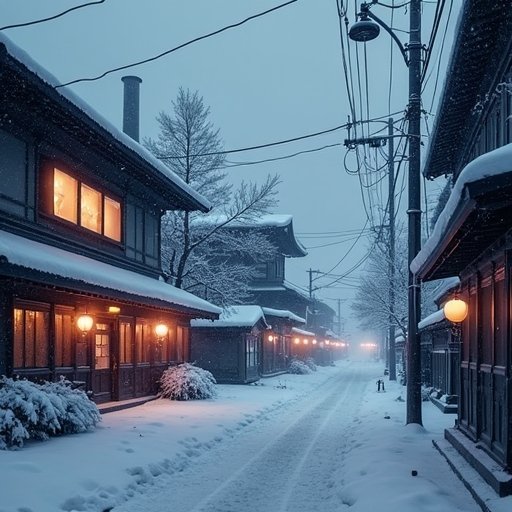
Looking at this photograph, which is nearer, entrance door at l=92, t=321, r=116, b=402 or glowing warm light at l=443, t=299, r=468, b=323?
glowing warm light at l=443, t=299, r=468, b=323

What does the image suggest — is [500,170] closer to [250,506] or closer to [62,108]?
[250,506]

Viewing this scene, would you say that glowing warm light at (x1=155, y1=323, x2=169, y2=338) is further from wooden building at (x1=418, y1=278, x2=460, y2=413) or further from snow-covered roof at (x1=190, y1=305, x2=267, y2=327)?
snow-covered roof at (x1=190, y1=305, x2=267, y2=327)

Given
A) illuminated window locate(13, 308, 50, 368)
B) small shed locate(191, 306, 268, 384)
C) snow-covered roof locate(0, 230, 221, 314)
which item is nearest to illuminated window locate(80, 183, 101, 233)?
snow-covered roof locate(0, 230, 221, 314)

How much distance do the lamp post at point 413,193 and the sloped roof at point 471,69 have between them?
2.12 ft

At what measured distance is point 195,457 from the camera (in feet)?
39.2

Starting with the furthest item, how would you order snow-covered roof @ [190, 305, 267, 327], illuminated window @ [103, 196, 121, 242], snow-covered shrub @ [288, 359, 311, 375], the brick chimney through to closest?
snow-covered shrub @ [288, 359, 311, 375], snow-covered roof @ [190, 305, 267, 327], the brick chimney, illuminated window @ [103, 196, 121, 242]

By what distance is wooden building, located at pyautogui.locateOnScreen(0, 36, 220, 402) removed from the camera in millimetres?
12945

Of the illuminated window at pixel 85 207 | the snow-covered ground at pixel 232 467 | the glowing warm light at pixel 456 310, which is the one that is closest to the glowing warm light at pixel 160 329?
the illuminated window at pixel 85 207

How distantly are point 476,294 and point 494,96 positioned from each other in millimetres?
3256

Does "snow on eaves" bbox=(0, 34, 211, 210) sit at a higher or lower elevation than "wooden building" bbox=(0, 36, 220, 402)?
higher

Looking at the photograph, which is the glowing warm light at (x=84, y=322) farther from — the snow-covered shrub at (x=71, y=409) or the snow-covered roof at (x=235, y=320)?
the snow-covered roof at (x=235, y=320)

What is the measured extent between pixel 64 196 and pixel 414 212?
8563 mm

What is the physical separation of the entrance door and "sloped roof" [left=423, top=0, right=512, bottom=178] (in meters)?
9.88

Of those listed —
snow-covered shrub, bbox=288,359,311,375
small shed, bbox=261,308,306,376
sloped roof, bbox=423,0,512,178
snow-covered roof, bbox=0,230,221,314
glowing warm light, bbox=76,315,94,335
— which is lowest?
snow-covered shrub, bbox=288,359,311,375
